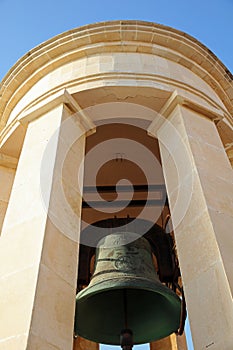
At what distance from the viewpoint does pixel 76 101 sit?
4.78 meters

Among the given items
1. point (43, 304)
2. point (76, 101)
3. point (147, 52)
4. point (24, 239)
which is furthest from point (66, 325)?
point (147, 52)

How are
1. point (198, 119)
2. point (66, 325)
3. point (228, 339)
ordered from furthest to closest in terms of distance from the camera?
point (198, 119) → point (66, 325) → point (228, 339)

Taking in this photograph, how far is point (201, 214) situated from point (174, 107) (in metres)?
1.74

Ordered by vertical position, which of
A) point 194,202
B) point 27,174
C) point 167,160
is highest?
point 167,160

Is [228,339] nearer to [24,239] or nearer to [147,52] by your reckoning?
[24,239]

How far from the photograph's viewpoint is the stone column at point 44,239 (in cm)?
255

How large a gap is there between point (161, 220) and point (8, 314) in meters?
3.61

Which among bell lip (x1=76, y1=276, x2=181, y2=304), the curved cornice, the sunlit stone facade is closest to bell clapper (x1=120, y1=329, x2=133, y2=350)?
bell lip (x1=76, y1=276, x2=181, y2=304)

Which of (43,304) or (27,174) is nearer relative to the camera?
(43,304)

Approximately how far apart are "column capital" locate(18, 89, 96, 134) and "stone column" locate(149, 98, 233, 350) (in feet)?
2.62

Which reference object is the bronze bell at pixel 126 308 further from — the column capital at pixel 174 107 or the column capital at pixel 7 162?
the column capital at pixel 7 162

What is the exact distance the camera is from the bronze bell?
425 centimetres

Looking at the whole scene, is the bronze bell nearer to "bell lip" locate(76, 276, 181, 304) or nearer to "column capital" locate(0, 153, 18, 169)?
"bell lip" locate(76, 276, 181, 304)

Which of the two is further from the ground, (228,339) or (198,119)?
(198,119)
